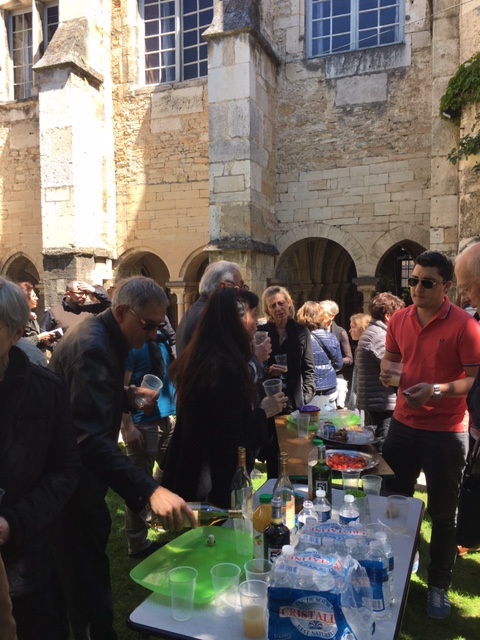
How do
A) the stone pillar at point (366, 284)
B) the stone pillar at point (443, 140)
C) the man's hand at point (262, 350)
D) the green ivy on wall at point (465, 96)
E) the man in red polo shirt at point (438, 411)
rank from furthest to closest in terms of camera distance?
1. the stone pillar at point (366, 284)
2. the stone pillar at point (443, 140)
3. the green ivy on wall at point (465, 96)
4. the man's hand at point (262, 350)
5. the man in red polo shirt at point (438, 411)

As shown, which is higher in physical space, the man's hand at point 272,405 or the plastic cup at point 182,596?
the man's hand at point 272,405

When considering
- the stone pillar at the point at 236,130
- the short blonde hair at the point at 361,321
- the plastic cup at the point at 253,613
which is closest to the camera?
the plastic cup at the point at 253,613

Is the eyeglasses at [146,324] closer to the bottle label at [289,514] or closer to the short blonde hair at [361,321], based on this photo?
the bottle label at [289,514]

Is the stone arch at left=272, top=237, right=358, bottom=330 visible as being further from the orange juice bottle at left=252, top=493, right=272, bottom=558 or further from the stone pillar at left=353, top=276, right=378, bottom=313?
the orange juice bottle at left=252, top=493, right=272, bottom=558

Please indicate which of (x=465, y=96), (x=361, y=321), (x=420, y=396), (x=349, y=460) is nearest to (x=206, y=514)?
(x=349, y=460)

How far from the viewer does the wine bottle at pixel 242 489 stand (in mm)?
2283

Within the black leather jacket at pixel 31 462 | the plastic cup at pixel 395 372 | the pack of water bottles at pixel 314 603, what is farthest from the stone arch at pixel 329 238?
the pack of water bottles at pixel 314 603

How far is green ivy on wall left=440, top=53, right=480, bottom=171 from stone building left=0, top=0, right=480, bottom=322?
266 millimetres

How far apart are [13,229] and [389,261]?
11180 mm

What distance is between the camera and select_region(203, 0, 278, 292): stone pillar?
8.91m

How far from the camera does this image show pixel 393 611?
1746mm

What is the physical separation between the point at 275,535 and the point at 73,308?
440cm

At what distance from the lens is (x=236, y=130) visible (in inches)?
354

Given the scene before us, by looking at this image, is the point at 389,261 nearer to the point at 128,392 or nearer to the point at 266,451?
the point at 266,451
